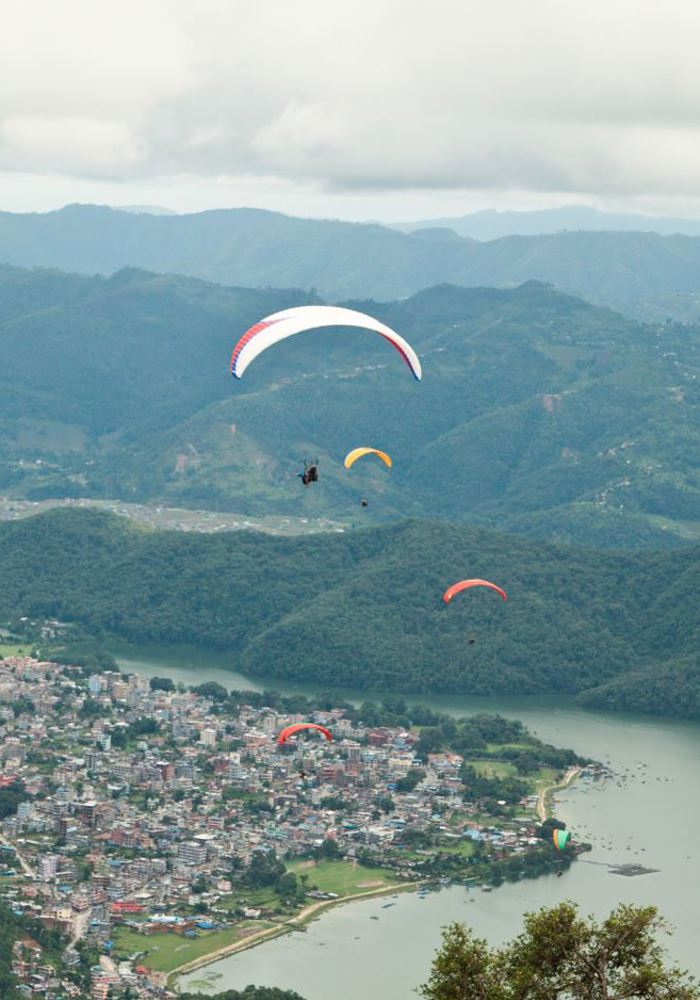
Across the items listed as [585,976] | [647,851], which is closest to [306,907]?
[647,851]

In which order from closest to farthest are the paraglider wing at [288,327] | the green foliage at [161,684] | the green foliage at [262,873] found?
the paraglider wing at [288,327] < the green foliage at [262,873] < the green foliage at [161,684]

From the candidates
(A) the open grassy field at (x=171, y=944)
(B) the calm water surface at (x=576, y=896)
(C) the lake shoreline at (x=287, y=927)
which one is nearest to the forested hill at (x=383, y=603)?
(B) the calm water surface at (x=576, y=896)

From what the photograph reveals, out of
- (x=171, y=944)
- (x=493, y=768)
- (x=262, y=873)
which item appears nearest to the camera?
(x=171, y=944)

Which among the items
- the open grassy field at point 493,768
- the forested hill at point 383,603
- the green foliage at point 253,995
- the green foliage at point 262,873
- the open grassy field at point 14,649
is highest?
the forested hill at point 383,603

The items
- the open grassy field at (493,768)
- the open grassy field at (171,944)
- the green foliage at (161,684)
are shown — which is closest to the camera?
the open grassy field at (171,944)

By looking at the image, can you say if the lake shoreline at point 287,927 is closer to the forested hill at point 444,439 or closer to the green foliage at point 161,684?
the green foliage at point 161,684

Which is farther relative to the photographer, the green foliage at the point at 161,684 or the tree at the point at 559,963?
the green foliage at the point at 161,684

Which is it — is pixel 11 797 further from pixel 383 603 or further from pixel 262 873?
pixel 383 603

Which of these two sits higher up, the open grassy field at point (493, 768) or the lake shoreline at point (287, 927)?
the open grassy field at point (493, 768)

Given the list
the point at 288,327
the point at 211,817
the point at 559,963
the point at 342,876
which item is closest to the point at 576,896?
the point at 342,876
